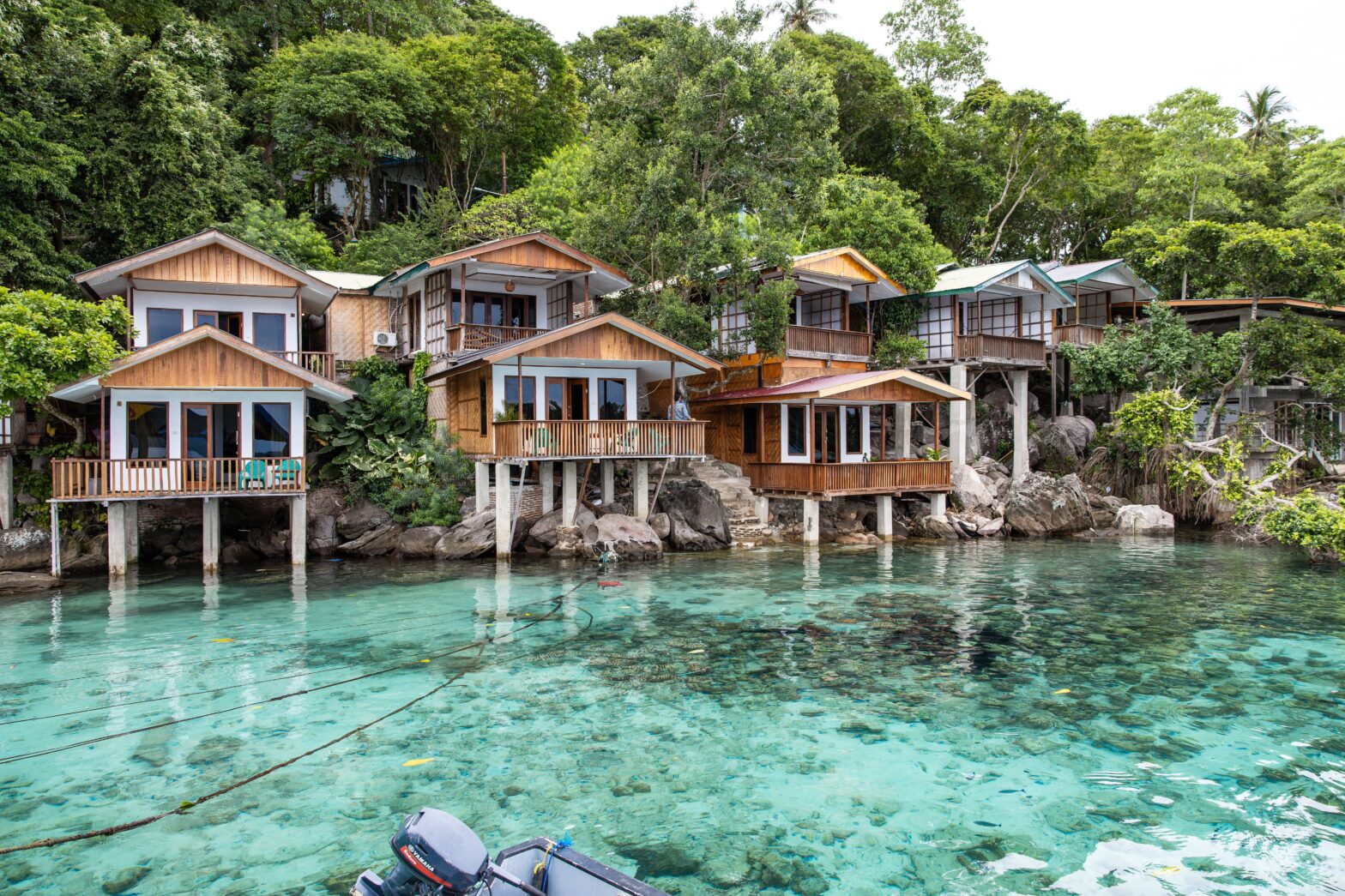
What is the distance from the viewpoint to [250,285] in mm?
23047

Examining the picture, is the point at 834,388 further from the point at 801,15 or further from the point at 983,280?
the point at 801,15

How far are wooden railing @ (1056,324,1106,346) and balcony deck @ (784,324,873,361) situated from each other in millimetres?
7174

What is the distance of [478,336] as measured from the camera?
24297 millimetres

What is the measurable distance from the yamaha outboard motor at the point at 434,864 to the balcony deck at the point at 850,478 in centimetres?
1921

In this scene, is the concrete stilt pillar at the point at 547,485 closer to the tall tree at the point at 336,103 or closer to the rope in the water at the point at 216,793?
the rope in the water at the point at 216,793

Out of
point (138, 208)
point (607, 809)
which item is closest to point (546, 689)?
point (607, 809)

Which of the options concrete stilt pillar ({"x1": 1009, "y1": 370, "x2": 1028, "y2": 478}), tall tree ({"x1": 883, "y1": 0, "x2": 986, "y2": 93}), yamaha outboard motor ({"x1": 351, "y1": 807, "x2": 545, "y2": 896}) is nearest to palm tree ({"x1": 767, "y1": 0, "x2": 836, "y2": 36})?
tall tree ({"x1": 883, "y1": 0, "x2": 986, "y2": 93})

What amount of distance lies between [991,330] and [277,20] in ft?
109

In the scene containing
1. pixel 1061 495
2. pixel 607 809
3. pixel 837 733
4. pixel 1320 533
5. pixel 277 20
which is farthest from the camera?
pixel 277 20

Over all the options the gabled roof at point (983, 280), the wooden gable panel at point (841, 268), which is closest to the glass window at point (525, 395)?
the wooden gable panel at point (841, 268)

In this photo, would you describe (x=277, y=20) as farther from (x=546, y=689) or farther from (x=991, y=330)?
(x=546, y=689)

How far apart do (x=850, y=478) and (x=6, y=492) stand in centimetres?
2104

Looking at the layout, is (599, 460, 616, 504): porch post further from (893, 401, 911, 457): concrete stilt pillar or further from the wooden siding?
(893, 401, 911, 457): concrete stilt pillar

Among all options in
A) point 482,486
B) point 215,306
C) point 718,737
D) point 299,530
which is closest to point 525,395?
point 482,486
